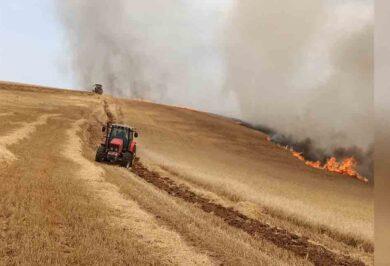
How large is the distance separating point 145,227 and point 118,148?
1818 centimetres

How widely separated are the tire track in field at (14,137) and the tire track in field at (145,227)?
12.5 ft

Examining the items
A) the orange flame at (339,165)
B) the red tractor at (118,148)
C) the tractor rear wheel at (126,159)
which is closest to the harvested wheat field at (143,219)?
the tractor rear wheel at (126,159)

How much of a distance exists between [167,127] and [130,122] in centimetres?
633

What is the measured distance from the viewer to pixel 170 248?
11.8m

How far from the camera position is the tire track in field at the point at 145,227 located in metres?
11.2

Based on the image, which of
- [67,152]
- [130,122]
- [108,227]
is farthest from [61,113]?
[108,227]

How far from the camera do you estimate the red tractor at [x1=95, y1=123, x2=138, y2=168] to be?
30.8 m

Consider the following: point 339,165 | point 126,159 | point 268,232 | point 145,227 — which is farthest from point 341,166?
point 145,227

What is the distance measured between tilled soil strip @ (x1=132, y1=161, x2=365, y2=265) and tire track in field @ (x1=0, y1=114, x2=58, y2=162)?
7793 mm

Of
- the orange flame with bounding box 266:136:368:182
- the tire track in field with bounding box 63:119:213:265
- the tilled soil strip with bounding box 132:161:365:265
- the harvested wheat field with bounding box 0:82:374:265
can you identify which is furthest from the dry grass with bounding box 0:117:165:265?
the orange flame with bounding box 266:136:368:182

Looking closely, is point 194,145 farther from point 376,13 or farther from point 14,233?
point 376,13

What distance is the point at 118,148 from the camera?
31297 millimetres

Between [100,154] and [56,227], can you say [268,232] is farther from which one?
[100,154]

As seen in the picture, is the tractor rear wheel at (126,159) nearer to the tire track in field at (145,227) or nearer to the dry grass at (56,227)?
the tire track in field at (145,227)
